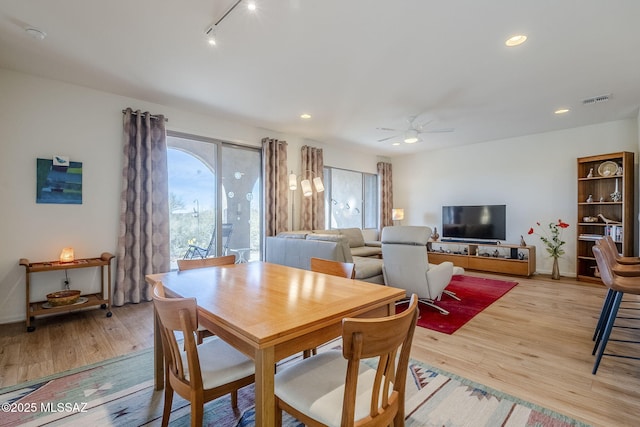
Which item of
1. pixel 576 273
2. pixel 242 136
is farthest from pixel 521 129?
pixel 242 136

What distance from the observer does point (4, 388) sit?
6.55 feet

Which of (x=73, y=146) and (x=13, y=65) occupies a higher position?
(x=13, y=65)

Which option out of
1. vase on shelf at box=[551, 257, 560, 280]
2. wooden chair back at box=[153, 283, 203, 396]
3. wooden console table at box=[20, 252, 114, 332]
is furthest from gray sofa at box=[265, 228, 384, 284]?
vase on shelf at box=[551, 257, 560, 280]

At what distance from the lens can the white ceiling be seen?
88.3 inches

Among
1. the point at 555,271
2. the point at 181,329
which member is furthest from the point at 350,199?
the point at 181,329

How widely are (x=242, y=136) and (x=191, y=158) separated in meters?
0.95

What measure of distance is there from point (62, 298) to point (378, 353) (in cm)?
367

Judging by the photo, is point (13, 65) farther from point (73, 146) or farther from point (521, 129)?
point (521, 129)

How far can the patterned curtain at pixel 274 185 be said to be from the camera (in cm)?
527

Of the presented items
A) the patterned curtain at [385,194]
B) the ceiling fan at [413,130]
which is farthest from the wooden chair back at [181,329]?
the patterned curtain at [385,194]

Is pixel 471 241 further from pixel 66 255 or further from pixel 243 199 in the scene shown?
pixel 66 255

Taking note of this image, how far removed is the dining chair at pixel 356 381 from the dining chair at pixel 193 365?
0.81 ft

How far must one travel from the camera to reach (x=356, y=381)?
983mm

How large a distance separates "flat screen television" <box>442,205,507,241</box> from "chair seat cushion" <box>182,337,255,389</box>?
19.6ft
